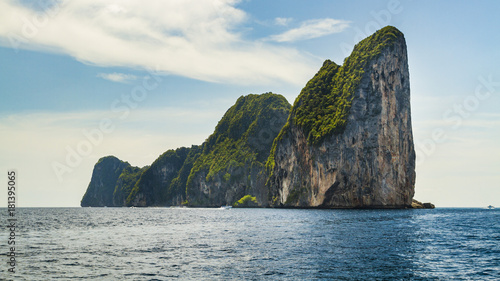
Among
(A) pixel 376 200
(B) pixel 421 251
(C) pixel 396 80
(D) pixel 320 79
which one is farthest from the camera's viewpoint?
(D) pixel 320 79

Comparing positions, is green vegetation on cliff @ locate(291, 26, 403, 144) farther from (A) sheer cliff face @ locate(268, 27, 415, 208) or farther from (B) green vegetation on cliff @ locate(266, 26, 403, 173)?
(A) sheer cliff face @ locate(268, 27, 415, 208)

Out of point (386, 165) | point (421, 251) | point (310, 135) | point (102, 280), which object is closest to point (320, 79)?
point (310, 135)

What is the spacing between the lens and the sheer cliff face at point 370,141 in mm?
129250

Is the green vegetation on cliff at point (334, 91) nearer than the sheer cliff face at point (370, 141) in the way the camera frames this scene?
No

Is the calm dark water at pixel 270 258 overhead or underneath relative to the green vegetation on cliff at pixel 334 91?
underneath

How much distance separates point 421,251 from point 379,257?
6.10m

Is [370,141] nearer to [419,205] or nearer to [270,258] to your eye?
[419,205]

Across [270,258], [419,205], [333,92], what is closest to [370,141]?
[419,205]

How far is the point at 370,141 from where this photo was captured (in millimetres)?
130750

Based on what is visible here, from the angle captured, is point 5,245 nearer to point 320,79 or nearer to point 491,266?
point 491,266

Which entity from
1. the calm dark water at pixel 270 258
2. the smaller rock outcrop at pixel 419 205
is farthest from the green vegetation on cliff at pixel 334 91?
the calm dark water at pixel 270 258

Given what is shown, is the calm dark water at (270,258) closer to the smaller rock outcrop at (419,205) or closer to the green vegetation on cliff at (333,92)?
the smaller rock outcrop at (419,205)

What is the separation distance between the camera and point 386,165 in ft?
424

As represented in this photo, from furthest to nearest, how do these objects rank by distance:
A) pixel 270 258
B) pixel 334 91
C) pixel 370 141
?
pixel 334 91, pixel 370 141, pixel 270 258
